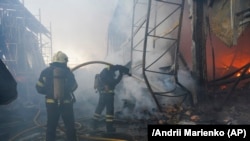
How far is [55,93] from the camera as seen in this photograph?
563 centimetres

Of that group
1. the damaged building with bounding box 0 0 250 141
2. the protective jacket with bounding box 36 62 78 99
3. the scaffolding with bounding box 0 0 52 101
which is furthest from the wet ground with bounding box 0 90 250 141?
the scaffolding with bounding box 0 0 52 101

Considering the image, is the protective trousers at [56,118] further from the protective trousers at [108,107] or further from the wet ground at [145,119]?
the protective trousers at [108,107]

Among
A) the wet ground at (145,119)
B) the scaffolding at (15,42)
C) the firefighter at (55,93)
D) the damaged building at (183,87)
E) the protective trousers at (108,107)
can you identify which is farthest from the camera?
the scaffolding at (15,42)

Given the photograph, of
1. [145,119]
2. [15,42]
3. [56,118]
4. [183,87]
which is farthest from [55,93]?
[15,42]

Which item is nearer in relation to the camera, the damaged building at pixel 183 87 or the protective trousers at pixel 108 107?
the protective trousers at pixel 108 107

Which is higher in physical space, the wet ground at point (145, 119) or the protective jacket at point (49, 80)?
the protective jacket at point (49, 80)

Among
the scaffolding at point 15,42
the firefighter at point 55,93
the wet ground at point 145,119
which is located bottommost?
the wet ground at point 145,119

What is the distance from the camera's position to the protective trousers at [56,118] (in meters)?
5.63

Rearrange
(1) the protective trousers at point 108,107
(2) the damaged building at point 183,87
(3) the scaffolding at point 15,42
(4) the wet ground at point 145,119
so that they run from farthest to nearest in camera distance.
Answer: (3) the scaffolding at point 15,42, (2) the damaged building at point 183,87, (1) the protective trousers at point 108,107, (4) the wet ground at point 145,119

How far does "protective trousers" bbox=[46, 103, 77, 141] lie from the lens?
5.63 meters

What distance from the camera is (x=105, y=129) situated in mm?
7621

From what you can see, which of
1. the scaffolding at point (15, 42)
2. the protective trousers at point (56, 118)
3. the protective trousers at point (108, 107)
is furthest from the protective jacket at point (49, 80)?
the scaffolding at point (15, 42)

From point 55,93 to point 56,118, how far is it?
57 cm

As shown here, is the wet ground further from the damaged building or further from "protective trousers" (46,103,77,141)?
"protective trousers" (46,103,77,141)
